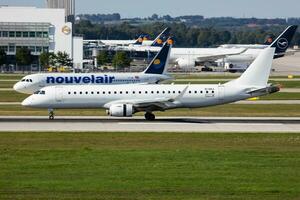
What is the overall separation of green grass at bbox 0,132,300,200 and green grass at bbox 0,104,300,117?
14.1 metres

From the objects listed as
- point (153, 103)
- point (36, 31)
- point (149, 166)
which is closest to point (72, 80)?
point (153, 103)

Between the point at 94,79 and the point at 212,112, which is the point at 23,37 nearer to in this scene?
the point at 94,79

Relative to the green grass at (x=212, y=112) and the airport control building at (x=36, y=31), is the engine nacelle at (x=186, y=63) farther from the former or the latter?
the green grass at (x=212, y=112)

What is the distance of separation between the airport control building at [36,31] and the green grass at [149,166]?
99.2 meters

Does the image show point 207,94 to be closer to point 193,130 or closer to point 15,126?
point 193,130

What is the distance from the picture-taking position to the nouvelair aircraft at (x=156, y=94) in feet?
179

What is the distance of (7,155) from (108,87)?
18226 millimetres

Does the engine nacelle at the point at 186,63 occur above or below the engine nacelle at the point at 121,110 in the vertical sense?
below

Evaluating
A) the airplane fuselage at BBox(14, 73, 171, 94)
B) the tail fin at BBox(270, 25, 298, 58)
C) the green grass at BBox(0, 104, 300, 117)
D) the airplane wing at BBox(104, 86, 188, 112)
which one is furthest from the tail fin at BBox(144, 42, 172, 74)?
the airplane wing at BBox(104, 86, 188, 112)

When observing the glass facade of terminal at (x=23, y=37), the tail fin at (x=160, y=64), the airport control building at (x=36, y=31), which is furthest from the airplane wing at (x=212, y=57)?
the tail fin at (x=160, y=64)

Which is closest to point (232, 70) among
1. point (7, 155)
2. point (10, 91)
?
point (10, 91)

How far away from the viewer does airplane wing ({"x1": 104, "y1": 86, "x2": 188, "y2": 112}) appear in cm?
5372

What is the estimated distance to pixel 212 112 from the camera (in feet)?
208

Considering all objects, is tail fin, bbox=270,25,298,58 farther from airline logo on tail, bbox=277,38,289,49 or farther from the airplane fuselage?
the airplane fuselage
